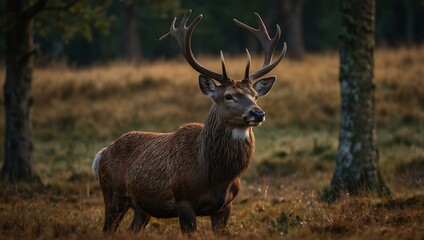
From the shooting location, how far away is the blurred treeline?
43094 mm

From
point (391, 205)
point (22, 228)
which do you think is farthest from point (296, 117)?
point (22, 228)

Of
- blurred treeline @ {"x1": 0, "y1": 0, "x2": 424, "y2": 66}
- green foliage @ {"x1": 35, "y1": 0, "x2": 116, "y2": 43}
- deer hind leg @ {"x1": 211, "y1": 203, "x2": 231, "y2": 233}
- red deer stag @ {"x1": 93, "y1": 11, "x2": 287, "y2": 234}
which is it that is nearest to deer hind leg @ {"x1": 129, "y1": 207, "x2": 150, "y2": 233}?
red deer stag @ {"x1": 93, "y1": 11, "x2": 287, "y2": 234}

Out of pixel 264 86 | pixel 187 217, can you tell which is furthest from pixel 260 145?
pixel 187 217

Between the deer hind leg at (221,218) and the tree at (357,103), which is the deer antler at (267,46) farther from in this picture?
the tree at (357,103)

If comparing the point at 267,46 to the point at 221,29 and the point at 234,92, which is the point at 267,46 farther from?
the point at 221,29

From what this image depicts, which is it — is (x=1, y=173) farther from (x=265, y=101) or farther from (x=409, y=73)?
(x=409, y=73)

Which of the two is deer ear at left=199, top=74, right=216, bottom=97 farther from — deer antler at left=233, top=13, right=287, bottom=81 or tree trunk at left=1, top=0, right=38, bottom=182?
tree trunk at left=1, top=0, right=38, bottom=182

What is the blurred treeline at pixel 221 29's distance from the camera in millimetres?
43094

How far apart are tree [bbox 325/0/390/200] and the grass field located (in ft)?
1.96

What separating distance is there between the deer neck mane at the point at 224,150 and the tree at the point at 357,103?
3.58 metres

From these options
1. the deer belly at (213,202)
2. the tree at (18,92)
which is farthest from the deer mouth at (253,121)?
the tree at (18,92)

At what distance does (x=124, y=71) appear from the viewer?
25.1 m

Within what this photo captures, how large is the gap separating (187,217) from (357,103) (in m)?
4.56

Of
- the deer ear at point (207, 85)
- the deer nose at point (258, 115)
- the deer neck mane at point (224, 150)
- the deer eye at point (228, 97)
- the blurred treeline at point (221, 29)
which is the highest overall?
the deer ear at point (207, 85)
